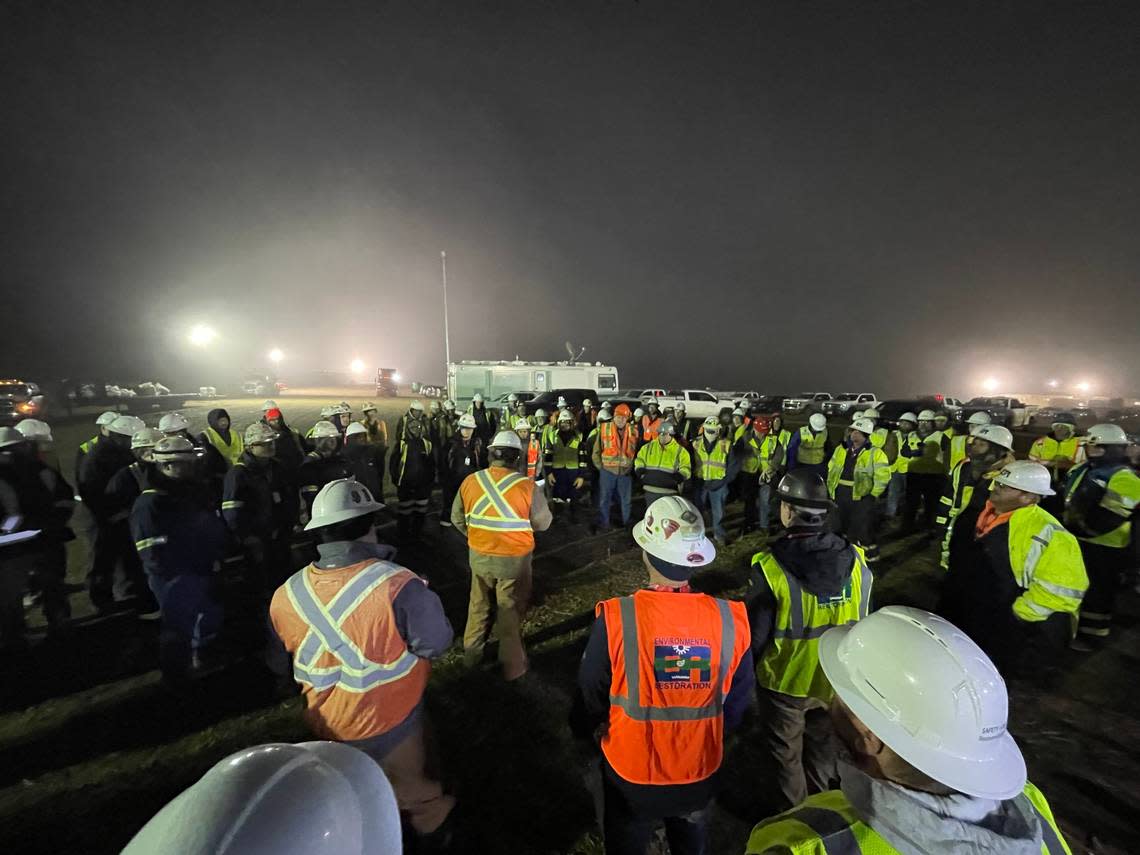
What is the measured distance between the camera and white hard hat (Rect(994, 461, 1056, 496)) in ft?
10.9

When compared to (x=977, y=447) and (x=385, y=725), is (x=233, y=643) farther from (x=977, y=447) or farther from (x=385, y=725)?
(x=977, y=447)

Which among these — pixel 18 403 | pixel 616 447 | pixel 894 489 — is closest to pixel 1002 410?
pixel 894 489

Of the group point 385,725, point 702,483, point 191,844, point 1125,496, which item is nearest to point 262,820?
point 191,844

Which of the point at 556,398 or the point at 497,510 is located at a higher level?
the point at 497,510

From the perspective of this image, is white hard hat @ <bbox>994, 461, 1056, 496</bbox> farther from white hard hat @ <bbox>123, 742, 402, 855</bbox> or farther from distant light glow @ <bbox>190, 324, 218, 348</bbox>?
distant light glow @ <bbox>190, 324, 218, 348</bbox>

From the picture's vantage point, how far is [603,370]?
26.3m

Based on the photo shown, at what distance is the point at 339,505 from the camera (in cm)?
248

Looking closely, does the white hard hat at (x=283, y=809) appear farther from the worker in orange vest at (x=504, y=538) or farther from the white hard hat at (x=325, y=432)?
the white hard hat at (x=325, y=432)

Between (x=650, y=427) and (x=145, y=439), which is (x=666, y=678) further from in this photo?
(x=650, y=427)

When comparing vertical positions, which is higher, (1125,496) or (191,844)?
(191,844)

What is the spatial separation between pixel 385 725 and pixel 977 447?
668 cm

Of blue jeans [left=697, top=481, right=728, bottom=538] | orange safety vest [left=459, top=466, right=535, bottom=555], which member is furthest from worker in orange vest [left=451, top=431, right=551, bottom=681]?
blue jeans [left=697, top=481, right=728, bottom=538]

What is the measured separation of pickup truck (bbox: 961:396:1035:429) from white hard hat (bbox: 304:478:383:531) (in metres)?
28.8

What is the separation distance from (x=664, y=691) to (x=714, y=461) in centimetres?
627
